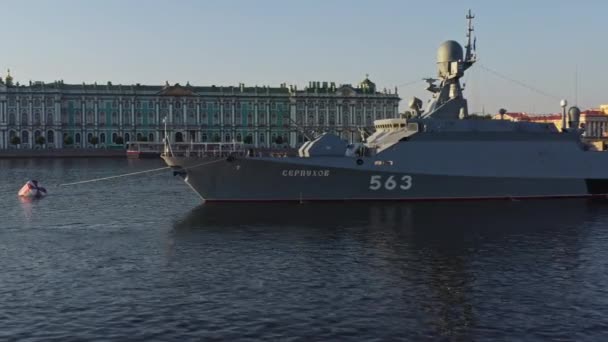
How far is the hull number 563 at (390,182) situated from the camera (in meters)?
33.4

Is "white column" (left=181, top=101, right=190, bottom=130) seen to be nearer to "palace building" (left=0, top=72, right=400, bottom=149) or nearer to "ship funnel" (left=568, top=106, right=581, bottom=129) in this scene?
"palace building" (left=0, top=72, right=400, bottom=149)

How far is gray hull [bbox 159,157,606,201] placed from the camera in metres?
32.8

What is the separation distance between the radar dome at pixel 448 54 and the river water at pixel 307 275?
32.3 ft

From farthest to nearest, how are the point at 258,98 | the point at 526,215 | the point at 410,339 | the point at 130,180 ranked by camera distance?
1. the point at 258,98
2. the point at 130,180
3. the point at 526,215
4. the point at 410,339

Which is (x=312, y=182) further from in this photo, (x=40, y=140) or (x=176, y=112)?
(x=176, y=112)

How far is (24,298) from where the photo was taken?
1545cm

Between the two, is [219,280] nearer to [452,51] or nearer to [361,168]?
[361,168]

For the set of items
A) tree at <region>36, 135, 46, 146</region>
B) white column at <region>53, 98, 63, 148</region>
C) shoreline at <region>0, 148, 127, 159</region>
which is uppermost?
white column at <region>53, 98, 63, 148</region>

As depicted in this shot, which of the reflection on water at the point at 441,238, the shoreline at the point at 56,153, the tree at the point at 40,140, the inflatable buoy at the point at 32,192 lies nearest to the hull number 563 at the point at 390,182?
the reflection on water at the point at 441,238

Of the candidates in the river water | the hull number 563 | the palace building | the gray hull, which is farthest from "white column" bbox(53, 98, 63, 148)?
the hull number 563

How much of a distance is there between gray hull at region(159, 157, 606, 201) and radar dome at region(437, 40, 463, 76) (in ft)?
23.3

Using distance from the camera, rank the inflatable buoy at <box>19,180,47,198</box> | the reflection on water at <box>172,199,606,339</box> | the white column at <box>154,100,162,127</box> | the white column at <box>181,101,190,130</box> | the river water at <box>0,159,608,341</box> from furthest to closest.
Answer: the white column at <box>181,101,190,130</box> → the white column at <box>154,100,162,127</box> → the inflatable buoy at <box>19,180,47,198</box> → the reflection on water at <box>172,199,606,339</box> → the river water at <box>0,159,608,341</box>

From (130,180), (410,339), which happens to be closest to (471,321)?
(410,339)

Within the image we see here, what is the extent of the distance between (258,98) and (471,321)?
138 meters
